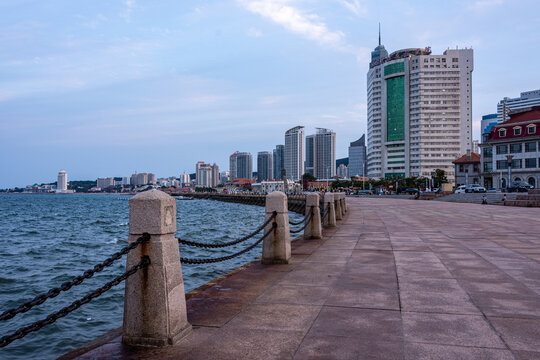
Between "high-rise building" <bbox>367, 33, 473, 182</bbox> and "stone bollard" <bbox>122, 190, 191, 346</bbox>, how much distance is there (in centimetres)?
17641

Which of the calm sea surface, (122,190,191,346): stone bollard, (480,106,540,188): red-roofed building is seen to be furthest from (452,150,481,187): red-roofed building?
(122,190,191,346): stone bollard

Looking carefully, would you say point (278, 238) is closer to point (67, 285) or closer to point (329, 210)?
point (67, 285)

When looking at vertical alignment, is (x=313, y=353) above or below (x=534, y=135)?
below

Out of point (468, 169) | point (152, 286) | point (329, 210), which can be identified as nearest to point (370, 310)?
point (152, 286)

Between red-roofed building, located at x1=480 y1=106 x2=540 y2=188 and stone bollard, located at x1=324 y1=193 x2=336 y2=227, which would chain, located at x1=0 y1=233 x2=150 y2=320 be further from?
red-roofed building, located at x1=480 y1=106 x2=540 y2=188

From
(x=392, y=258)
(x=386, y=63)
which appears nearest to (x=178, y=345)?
(x=392, y=258)

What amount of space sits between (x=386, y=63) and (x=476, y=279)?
618ft

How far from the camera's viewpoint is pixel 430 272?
757 cm

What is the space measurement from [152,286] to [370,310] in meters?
2.81

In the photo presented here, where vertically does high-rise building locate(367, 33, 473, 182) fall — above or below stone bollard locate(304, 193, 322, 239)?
above

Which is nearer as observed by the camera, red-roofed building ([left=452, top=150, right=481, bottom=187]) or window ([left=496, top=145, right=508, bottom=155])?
window ([left=496, top=145, right=508, bottom=155])

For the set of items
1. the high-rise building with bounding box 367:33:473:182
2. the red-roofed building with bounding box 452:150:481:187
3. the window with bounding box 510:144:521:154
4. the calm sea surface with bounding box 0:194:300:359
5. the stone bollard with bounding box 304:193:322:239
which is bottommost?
the calm sea surface with bounding box 0:194:300:359

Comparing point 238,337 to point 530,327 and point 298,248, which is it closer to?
point 530,327

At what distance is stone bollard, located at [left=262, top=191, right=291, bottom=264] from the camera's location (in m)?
8.57
